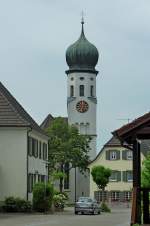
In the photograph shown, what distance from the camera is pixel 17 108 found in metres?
60.0

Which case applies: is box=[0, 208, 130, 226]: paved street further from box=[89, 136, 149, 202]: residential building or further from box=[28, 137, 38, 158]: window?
box=[89, 136, 149, 202]: residential building

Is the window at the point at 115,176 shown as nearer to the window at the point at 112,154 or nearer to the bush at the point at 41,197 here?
the window at the point at 112,154

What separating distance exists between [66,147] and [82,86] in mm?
31453

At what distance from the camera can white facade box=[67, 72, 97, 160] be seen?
5010 inches

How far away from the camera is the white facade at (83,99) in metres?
127

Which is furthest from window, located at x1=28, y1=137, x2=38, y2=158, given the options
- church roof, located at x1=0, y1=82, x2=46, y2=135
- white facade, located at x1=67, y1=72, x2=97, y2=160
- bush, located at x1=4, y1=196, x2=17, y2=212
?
white facade, located at x1=67, y1=72, x2=97, y2=160

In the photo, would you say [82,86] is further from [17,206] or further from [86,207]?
[17,206]

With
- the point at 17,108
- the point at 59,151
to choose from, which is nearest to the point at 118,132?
the point at 17,108

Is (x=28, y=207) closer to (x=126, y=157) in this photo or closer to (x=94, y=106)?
(x=126, y=157)

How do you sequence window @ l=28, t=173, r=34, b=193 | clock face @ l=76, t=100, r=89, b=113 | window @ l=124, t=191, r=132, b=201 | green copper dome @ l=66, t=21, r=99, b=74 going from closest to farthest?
window @ l=28, t=173, r=34, b=193 → window @ l=124, t=191, r=132, b=201 → green copper dome @ l=66, t=21, r=99, b=74 → clock face @ l=76, t=100, r=89, b=113

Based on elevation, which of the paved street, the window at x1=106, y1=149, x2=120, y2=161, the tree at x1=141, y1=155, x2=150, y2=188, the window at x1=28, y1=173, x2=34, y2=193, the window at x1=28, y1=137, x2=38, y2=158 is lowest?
the paved street

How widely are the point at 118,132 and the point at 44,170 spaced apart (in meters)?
46.0

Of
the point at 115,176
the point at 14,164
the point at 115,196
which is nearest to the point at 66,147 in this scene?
the point at 115,176

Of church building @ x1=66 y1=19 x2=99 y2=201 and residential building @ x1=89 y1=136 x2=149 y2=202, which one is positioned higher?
church building @ x1=66 y1=19 x2=99 y2=201
